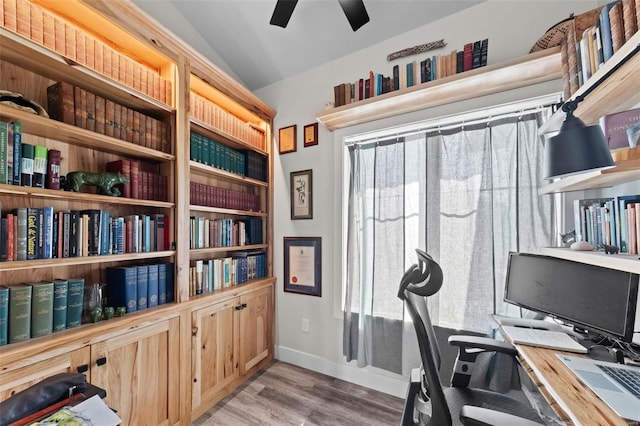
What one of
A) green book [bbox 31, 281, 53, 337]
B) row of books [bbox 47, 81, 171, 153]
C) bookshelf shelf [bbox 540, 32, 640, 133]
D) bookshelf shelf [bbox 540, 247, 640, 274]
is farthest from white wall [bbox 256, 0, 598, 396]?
green book [bbox 31, 281, 53, 337]

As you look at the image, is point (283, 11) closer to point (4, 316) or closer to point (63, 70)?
point (63, 70)

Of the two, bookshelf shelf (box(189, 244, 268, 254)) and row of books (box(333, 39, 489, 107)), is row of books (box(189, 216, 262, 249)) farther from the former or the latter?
row of books (box(333, 39, 489, 107))

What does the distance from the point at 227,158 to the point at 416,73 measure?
65.3 inches

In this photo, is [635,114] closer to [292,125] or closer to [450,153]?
[450,153]

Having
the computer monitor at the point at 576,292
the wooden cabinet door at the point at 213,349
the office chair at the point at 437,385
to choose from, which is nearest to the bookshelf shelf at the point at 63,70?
the wooden cabinet door at the point at 213,349

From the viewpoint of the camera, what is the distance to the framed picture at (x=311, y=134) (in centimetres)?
243

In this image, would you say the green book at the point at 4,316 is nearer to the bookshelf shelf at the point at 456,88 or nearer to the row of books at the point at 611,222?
the bookshelf shelf at the point at 456,88

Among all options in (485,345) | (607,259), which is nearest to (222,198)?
(485,345)

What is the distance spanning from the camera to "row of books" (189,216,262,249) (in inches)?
77.2

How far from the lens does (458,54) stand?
67.2 inches

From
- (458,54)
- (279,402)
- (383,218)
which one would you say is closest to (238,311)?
(279,402)

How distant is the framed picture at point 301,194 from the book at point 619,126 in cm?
189

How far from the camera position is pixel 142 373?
148 cm

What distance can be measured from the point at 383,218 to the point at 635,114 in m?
1.36
